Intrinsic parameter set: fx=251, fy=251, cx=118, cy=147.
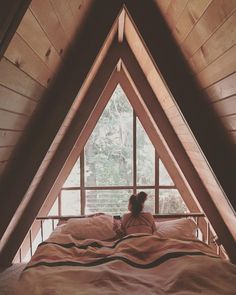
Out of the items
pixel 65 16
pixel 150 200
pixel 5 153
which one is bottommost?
pixel 150 200

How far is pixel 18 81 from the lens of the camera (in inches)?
47.0

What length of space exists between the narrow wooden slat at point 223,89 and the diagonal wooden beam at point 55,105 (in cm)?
78

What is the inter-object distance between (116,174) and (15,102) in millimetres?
2851

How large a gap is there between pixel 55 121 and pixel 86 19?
2.32 feet

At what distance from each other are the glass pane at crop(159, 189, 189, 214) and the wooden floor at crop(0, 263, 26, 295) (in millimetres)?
2217

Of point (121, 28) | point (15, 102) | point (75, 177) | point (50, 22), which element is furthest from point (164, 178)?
point (50, 22)

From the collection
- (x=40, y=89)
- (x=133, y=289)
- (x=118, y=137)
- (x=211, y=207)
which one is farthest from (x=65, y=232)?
(x=118, y=137)

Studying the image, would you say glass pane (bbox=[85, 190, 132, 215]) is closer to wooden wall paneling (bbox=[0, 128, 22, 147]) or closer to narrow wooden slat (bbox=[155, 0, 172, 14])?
wooden wall paneling (bbox=[0, 128, 22, 147])

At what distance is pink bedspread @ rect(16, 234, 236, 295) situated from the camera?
131 cm

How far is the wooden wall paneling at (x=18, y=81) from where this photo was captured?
1.04 meters

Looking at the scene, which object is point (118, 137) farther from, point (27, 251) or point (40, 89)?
point (40, 89)

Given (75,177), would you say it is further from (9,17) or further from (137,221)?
(9,17)

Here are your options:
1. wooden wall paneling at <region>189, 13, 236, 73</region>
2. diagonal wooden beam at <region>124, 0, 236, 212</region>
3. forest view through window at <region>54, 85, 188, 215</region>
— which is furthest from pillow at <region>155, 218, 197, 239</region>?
forest view through window at <region>54, 85, 188, 215</region>

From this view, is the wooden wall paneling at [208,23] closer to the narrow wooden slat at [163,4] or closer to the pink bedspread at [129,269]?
the narrow wooden slat at [163,4]
